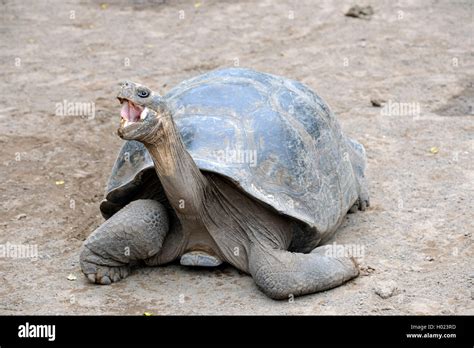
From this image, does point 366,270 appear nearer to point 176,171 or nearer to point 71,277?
point 176,171

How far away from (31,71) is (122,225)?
4.79 m

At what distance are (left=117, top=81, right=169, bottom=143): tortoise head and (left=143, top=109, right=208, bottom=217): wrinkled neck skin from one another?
0.05 ft

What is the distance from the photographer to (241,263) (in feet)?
16.3

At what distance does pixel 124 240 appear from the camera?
187 inches

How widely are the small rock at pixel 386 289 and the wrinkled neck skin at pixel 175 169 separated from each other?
3.44 feet

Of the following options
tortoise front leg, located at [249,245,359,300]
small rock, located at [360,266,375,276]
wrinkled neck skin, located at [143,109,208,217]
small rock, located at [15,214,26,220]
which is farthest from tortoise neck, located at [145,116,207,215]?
small rock, located at [15,214,26,220]

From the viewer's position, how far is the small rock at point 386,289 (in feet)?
15.0

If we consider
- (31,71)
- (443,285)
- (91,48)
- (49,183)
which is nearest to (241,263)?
(443,285)

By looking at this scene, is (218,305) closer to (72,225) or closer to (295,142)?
(295,142)
